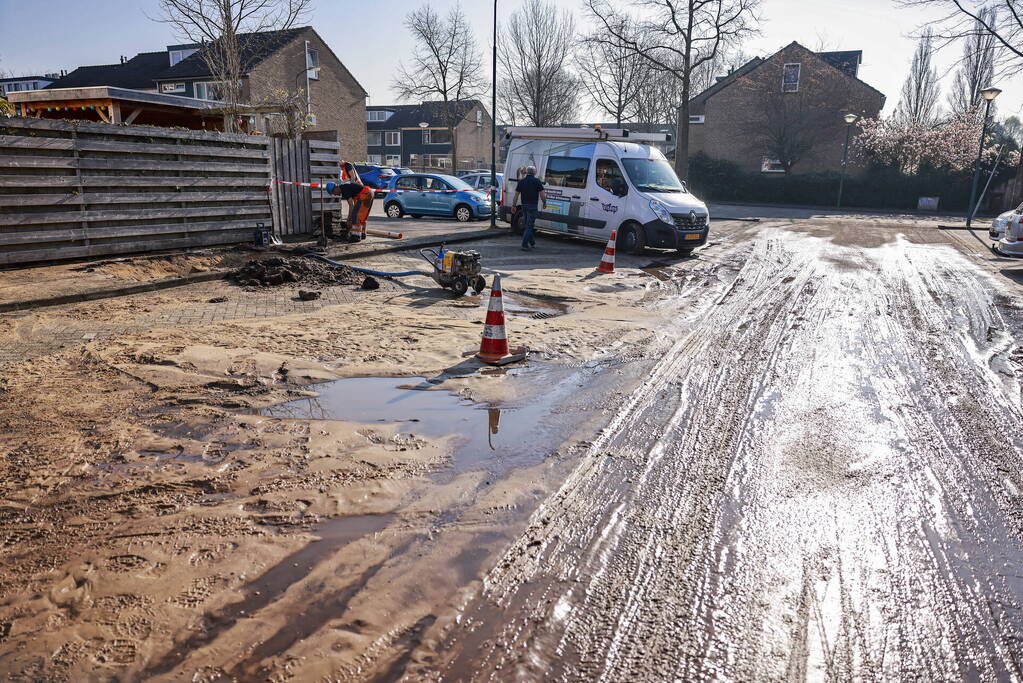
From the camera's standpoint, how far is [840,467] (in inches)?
184

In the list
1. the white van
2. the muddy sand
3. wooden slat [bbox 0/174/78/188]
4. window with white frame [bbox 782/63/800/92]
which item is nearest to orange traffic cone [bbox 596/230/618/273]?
the white van

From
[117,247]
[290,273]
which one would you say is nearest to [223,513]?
[290,273]

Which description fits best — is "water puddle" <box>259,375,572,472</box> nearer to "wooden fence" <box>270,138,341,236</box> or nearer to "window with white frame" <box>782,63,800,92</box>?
"wooden fence" <box>270,138,341,236</box>

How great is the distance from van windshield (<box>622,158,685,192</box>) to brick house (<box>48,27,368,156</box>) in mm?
36212

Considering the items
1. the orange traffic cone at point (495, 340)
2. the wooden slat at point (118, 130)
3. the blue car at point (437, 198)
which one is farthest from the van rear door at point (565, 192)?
the orange traffic cone at point (495, 340)

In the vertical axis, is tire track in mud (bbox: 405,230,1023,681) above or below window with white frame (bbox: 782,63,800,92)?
below

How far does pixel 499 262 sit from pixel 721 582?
Answer: 1085 cm

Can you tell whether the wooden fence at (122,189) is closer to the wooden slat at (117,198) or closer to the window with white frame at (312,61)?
the wooden slat at (117,198)

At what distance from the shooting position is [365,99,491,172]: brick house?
74250 mm

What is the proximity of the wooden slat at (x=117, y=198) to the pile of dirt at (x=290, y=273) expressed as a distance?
219 centimetres

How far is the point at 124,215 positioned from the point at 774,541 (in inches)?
431

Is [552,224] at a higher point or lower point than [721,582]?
higher

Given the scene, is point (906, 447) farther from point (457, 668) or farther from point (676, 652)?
point (457, 668)

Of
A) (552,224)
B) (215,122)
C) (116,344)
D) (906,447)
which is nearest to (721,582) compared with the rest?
(906,447)
